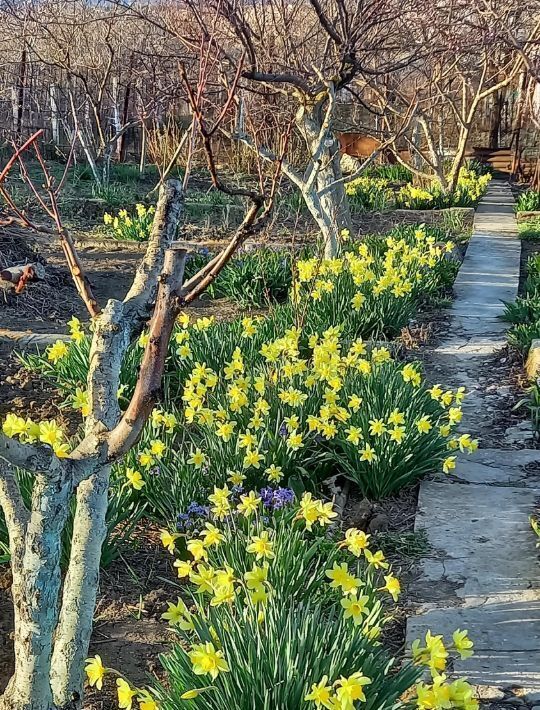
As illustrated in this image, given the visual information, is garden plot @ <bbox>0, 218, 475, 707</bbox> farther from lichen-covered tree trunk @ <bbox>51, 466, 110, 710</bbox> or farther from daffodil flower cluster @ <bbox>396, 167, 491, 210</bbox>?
daffodil flower cluster @ <bbox>396, 167, 491, 210</bbox>

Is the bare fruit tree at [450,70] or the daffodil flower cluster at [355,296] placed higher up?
the bare fruit tree at [450,70]

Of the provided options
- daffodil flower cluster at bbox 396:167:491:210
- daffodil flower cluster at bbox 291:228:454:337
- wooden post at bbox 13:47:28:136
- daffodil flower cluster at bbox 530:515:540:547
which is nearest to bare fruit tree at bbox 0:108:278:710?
daffodil flower cluster at bbox 530:515:540:547

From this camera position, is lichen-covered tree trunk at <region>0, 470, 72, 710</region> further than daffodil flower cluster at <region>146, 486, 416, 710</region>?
No

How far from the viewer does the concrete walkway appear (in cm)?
244

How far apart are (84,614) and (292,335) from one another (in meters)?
2.26

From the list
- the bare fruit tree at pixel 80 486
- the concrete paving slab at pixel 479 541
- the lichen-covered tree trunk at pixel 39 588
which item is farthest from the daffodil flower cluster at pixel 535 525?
the lichen-covered tree trunk at pixel 39 588

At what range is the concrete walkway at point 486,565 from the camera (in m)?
2.44

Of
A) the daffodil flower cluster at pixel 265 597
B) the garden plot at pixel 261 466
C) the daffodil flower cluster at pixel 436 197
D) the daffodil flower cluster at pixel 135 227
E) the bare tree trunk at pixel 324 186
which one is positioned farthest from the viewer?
the daffodil flower cluster at pixel 436 197

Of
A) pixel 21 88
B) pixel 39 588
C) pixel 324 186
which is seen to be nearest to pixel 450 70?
pixel 324 186

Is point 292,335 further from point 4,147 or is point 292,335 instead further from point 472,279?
point 4,147

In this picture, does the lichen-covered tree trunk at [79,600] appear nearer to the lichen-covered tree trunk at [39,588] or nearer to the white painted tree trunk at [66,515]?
the white painted tree trunk at [66,515]

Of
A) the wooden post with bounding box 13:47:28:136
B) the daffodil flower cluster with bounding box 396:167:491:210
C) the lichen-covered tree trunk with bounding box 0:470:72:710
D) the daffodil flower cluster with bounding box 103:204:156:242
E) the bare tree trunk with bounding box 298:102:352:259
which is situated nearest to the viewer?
the lichen-covered tree trunk with bounding box 0:470:72:710

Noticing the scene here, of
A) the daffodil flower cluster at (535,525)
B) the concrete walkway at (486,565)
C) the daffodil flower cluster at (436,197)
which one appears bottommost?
the concrete walkway at (486,565)

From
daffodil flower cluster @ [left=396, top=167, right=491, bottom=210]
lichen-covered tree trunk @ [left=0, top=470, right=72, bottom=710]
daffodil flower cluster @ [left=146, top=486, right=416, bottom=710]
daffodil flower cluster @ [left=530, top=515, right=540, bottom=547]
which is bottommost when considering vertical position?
daffodil flower cluster @ [left=530, top=515, right=540, bottom=547]
